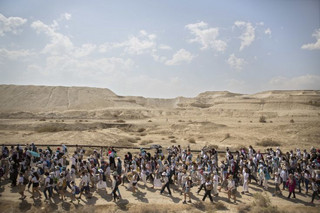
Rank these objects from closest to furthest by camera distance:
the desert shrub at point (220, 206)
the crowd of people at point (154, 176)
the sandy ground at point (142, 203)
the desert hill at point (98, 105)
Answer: the sandy ground at point (142, 203)
the desert shrub at point (220, 206)
the crowd of people at point (154, 176)
the desert hill at point (98, 105)

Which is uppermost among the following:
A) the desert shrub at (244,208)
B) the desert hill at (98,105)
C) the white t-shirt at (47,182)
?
the desert hill at (98,105)

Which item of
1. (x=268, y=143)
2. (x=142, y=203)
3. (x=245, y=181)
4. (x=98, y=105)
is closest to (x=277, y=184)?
(x=245, y=181)

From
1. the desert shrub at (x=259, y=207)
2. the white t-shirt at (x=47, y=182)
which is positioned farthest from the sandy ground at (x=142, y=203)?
the white t-shirt at (x=47, y=182)

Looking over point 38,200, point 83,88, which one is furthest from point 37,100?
point 38,200

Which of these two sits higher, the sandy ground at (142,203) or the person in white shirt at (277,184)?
the person in white shirt at (277,184)

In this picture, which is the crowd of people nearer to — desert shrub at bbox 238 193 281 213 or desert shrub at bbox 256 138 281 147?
desert shrub at bbox 238 193 281 213

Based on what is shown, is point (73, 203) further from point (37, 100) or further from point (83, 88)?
point (83, 88)

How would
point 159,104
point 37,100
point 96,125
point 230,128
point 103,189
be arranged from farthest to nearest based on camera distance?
point 159,104 < point 37,100 < point 96,125 < point 230,128 < point 103,189

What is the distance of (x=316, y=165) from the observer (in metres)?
12.6

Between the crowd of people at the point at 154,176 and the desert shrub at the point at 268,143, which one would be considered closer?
the crowd of people at the point at 154,176

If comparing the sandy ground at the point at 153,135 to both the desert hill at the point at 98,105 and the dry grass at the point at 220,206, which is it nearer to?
the dry grass at the point at 220,206

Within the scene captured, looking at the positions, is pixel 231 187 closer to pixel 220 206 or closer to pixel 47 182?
pixel 220 206

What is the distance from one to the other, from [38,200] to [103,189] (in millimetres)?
3238

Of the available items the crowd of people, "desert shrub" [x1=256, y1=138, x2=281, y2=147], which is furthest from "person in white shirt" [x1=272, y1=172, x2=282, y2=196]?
"desert shrub" [x1=256, y1=138, x2=281, y2=147]
